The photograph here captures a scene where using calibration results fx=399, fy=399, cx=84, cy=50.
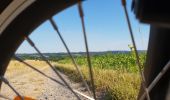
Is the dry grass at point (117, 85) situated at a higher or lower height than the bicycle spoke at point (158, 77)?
higher

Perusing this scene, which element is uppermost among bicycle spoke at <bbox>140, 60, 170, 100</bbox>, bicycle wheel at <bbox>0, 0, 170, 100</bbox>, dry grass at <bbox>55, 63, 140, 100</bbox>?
dry grass at <bbox>55, 63, 140, 100</bbox>

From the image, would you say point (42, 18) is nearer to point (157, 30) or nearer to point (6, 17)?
point (6, 17)

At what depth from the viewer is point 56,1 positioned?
4.37 ft

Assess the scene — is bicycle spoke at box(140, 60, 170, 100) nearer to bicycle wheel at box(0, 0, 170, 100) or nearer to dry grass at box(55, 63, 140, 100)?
bicycle wheel at box(0, 0, 170, 100)

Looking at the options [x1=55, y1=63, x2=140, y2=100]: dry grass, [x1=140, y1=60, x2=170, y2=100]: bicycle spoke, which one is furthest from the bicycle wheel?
[x1=55, y1=63, x2=140, y2=100]: dry grass

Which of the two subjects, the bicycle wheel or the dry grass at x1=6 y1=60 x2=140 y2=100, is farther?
the dry grass at x1=6 y1=60 x2=140 y2=100

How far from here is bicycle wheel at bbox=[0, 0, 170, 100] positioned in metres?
1.33

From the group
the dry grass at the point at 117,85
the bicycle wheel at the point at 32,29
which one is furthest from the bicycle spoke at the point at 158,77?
the dry grass at the point at 117,85

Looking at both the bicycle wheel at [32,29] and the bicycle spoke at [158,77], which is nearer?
the bicycle wheel at [32,29]

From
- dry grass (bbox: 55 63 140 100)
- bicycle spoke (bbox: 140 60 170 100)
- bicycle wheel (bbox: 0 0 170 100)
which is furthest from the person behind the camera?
dry grass (bbox: 55 63 140 100)

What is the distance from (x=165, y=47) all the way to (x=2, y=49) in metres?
0.62

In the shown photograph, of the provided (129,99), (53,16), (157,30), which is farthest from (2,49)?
(129,99)

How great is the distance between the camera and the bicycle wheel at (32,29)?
1.33 metres

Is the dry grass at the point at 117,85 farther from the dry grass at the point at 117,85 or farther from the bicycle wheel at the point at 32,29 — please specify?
the bicycle wheel at the point at 32,29
